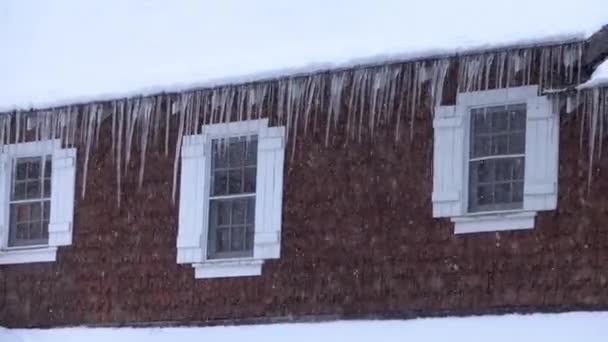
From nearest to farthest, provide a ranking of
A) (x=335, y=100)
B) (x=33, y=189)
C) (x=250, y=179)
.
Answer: (x=335, y=100), (x=250, y=179), (x=33, y=189)

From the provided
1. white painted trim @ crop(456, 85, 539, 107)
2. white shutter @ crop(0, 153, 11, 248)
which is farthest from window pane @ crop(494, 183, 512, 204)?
white shutter @ crop(0, 153, 11, 248)

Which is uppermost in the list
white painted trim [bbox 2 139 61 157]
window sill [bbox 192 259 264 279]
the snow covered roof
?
the snow covered roof

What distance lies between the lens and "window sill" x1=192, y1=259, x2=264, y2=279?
22047mm

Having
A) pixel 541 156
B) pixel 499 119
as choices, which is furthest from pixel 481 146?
pixel 541 156

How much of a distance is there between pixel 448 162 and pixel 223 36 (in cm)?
389

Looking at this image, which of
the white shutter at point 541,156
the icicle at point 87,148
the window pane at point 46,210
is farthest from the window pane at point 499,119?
the window pane at point 46,210

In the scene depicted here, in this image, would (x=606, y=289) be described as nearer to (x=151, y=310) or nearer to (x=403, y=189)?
(x=403, y=189)

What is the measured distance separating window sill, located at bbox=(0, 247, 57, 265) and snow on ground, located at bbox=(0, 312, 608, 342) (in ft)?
3.55

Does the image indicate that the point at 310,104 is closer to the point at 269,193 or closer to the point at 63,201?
the point at 269,193

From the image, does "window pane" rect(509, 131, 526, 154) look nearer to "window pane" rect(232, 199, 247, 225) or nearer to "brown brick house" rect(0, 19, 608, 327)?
"brown brick house" rect(0, 19, 608, 327)

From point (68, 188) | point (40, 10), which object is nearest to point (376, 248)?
point (68, 188)

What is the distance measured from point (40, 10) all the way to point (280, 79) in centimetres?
517

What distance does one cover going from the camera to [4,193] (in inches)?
958

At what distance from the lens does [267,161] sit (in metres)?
22.1
